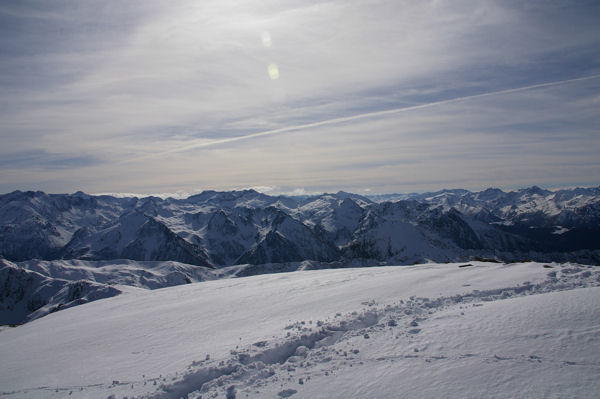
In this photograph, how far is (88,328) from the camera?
63.2 ft

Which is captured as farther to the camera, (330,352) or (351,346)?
(351,346)

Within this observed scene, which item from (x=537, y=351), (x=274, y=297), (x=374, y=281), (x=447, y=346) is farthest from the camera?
(x=374, y=281)

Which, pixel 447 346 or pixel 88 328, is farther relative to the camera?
pixel 88 328

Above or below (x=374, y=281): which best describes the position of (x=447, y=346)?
above

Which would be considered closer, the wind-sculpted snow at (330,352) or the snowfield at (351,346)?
the snowfield at (351,346)

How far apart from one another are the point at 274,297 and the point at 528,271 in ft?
50.1

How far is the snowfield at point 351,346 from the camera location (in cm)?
873

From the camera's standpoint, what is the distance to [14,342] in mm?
19312

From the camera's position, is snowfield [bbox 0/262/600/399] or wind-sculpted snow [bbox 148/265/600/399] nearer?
snowfield [bbox 0/262/600/399]

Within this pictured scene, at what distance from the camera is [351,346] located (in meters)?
11.5

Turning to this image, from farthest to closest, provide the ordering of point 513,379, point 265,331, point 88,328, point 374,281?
point 374,281, point 88,328, point 265,331, point 513,379

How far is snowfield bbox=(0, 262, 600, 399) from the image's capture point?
8.73 metres

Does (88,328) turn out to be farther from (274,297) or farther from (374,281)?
(374,281)

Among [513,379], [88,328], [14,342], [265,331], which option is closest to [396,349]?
[513,379]
